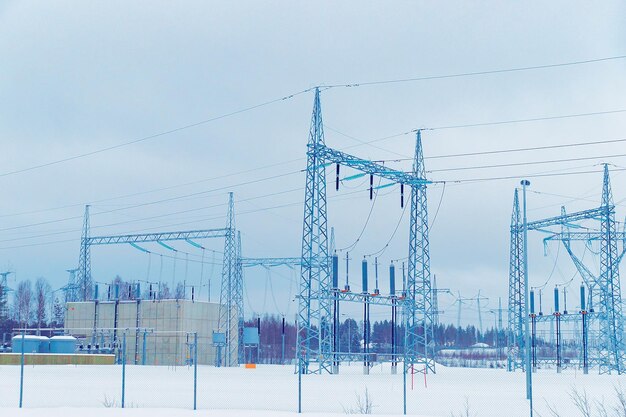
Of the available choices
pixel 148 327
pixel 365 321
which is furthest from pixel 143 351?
pixel 365 321

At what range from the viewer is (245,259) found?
7775 cm

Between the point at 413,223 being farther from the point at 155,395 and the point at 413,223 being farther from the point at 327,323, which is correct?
the point at 155,395

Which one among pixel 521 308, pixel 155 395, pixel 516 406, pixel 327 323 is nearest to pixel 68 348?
pixel 327 323

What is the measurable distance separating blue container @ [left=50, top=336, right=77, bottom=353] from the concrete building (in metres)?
2.05

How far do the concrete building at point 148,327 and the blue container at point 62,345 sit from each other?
205cm

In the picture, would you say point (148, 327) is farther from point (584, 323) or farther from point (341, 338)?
point (341, 338)

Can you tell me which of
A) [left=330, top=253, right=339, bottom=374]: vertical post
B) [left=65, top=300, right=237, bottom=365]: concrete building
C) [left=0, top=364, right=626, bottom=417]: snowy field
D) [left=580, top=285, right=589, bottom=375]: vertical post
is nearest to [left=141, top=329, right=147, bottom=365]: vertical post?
[left=65, top=300, right=237, bottom=365]: concrete building

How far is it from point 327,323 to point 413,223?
802cm

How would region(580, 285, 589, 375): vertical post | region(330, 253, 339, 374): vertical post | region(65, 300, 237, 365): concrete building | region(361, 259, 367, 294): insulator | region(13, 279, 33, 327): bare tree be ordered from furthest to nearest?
region(13, 279, 33, 327): bare tree
region(65, 300, 237, 365): concrete building
region(580, 285, 589, 375): vertical post
region(361, 259, 367, 294): insulator
region(330, 253, 339, 374): vertical post

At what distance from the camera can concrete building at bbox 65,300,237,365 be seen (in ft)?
219

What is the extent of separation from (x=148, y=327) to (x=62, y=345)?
6.78 m

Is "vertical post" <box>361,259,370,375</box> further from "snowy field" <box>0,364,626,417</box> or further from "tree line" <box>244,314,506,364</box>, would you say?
"tree line" <box>244,314,506,364</box>

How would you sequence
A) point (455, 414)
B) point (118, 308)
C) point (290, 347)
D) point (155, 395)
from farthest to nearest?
point (290, 347)
point (118, 308)
point (155, 395)
point (455, 414)

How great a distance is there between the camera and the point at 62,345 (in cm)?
6469
